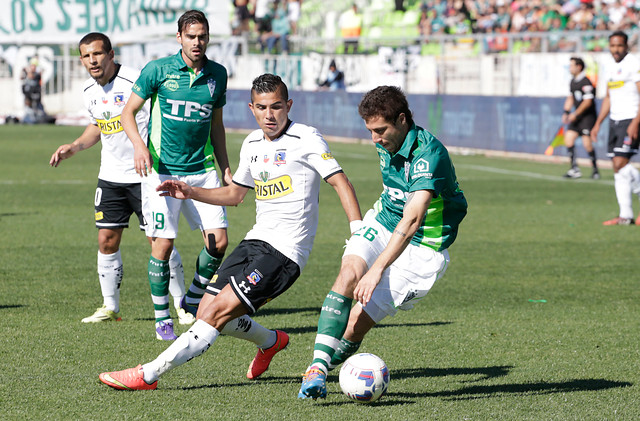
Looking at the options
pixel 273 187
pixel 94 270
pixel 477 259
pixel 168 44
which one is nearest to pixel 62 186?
pixel 94 270

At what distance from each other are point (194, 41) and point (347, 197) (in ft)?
6.52

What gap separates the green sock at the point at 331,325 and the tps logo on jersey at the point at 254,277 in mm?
387

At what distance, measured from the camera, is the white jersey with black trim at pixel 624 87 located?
1350 centimetres

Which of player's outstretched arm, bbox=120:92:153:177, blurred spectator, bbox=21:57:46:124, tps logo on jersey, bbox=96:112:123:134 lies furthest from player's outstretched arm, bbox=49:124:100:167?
blurred spectator, bbox=21:57:46:124

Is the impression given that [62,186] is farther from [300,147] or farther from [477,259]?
[300,147]

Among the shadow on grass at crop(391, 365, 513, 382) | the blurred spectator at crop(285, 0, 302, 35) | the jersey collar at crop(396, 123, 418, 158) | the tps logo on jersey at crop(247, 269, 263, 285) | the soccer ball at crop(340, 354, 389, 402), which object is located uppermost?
the blurred spectator at crop(285, 0, 302, 35)

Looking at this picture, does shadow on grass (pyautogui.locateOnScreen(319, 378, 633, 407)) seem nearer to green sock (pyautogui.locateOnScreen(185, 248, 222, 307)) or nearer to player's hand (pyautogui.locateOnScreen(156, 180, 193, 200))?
player's hand (pyautogui.locateOnScreen(156, 180, 193, 200))

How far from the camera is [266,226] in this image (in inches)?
230

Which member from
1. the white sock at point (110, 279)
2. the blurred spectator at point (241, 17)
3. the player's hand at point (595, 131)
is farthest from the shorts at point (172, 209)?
the blurred spectator at point (241, 17)

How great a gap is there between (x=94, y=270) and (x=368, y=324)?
15.5 ft

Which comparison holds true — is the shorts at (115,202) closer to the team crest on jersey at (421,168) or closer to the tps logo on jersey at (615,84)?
the team crest on jersey at (421,168)

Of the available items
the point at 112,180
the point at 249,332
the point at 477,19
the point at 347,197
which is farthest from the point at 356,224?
the point at 477,19

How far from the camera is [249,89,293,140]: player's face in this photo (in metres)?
5.66

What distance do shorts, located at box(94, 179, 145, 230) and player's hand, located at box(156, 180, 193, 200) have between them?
6.61 feet
